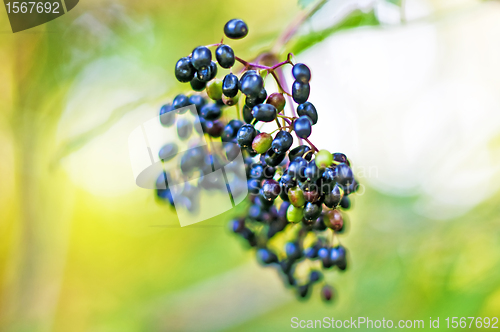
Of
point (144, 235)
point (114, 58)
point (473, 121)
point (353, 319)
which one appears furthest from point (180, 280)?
point (473, 121)

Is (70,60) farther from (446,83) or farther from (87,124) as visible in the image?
(446,83)

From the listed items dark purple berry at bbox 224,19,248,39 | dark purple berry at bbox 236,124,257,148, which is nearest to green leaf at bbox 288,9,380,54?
dark purple berry at bbox 224,19,248,39

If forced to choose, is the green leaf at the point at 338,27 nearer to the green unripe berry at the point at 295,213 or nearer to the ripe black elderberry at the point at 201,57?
the ripe black elderberry at the point at 201,57

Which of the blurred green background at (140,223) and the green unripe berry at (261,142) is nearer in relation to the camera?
the green unripe berry at (261,142)

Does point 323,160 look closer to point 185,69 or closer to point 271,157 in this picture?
point 271,157

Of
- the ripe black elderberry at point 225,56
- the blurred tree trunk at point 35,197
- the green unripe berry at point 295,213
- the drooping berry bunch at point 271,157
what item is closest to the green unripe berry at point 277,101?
the drooping berry bunch at point 271,157

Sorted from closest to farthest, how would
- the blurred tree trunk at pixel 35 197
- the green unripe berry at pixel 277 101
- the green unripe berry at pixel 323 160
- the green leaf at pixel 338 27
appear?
the green unripe berry at pixel 323 160
the green unripe berry at pixel 277 101
the green leaf at pixel 338 27
the blurred tree trunk at pixel 35 197

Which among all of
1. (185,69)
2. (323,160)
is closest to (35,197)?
(185,69)
